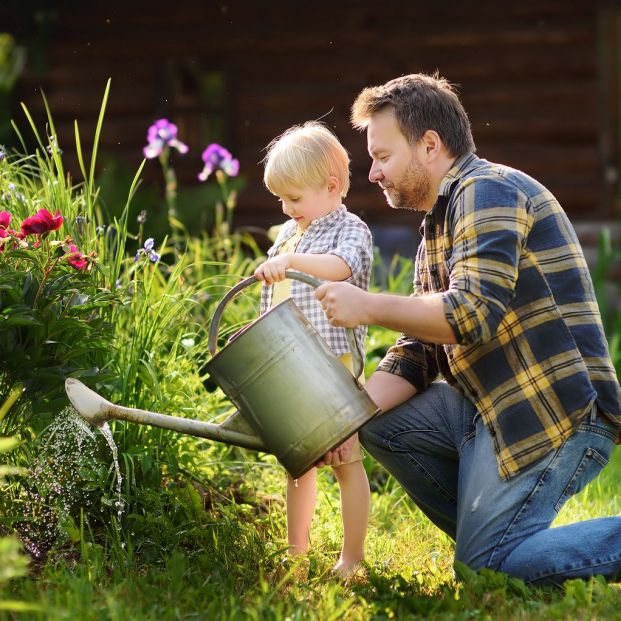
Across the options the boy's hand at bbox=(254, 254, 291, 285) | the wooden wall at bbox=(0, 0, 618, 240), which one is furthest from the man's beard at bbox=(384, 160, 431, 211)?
the wooden wall at bbox=(0, 0, 618, 240)

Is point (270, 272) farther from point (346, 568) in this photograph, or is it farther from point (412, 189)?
point (346, 568)

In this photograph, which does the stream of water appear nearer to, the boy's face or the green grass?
the green grass

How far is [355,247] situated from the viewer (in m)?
2.80

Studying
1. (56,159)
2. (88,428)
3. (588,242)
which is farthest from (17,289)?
(588,242)

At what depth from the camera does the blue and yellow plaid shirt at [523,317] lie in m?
2.46

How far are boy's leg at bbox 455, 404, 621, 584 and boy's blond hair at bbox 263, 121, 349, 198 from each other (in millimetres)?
869

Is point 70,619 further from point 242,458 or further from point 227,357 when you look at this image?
point 242,458

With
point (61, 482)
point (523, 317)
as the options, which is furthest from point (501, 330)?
point (61, 482)

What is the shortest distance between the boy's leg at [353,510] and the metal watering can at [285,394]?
1.43 feet

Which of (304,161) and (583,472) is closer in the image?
(583,472)

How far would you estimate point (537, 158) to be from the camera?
8258 mm

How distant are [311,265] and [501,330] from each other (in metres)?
0.53

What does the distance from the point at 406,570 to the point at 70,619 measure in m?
0.96

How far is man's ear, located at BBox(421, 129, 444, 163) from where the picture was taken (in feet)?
8.87
